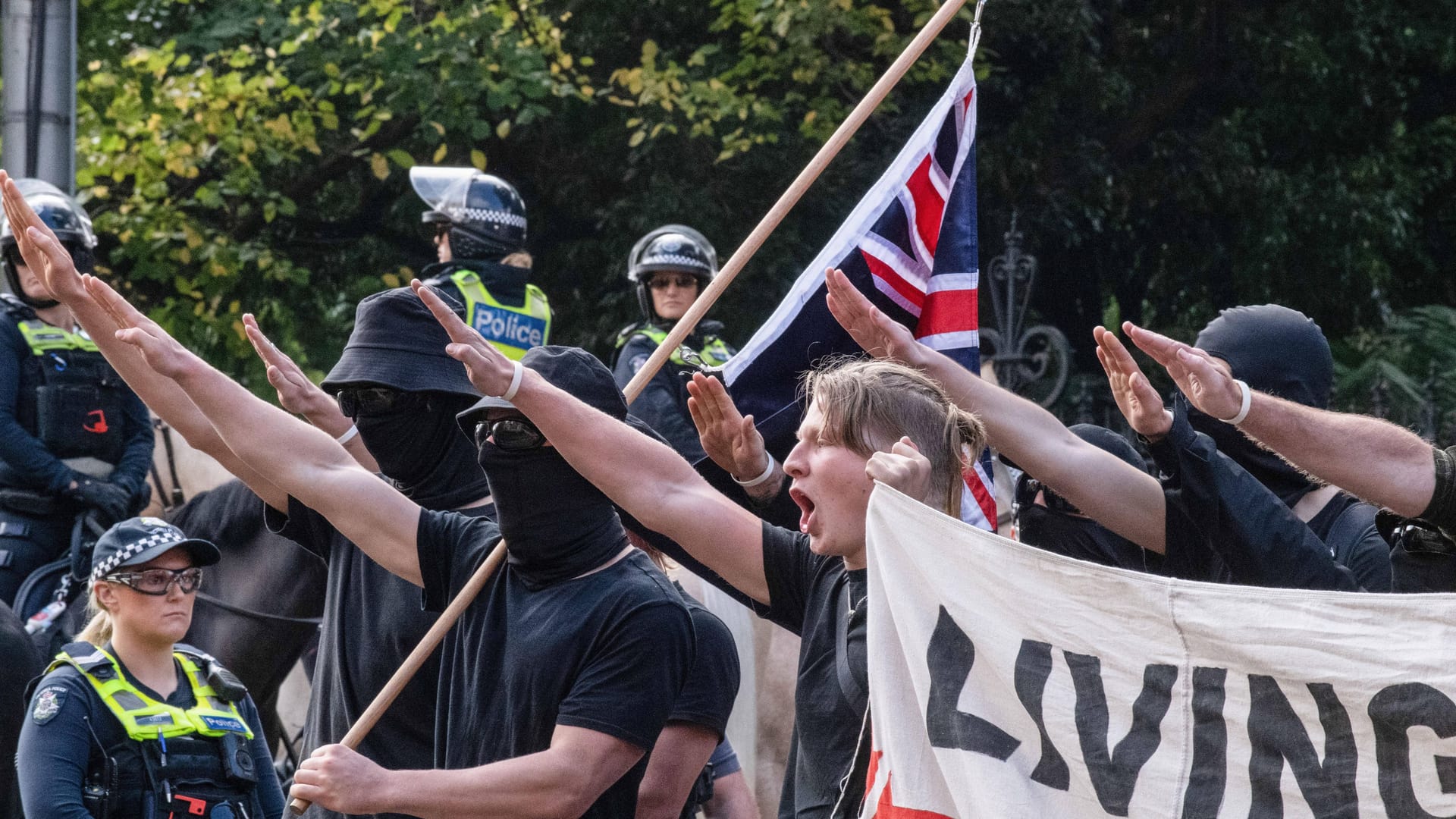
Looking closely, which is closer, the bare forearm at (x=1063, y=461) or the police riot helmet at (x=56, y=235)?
the bare forearm at (x=1063, y=461)

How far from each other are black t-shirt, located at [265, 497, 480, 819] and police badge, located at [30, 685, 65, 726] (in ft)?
3.65

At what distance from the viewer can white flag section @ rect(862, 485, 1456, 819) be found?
A: 342 cm

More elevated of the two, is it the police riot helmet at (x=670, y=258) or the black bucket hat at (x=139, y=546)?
the police riot helmet at (x=670, y=258)

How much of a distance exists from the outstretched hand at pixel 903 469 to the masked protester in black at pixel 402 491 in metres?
1.26

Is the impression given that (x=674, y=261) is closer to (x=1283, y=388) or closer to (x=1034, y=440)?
(x=1283, y=388)

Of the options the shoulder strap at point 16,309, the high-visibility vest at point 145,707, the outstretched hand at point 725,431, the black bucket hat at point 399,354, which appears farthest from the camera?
the shoulder strap at point 16,309

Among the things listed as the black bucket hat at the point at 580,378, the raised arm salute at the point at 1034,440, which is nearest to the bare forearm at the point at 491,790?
the black bucket hat at the point at 580,378

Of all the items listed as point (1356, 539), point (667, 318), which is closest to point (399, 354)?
point (1356, 539)

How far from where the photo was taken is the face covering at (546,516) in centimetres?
390

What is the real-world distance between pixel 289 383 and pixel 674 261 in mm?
4003

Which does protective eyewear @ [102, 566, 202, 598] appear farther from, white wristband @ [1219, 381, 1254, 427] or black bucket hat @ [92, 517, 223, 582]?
white wristband @ [1219, 381, 1254, 427]

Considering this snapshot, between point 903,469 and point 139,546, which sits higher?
point 903,469

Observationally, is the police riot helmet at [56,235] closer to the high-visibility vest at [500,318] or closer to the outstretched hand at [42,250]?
the high-visibility vest at [500,318]

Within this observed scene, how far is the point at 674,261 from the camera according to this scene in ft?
28.3
